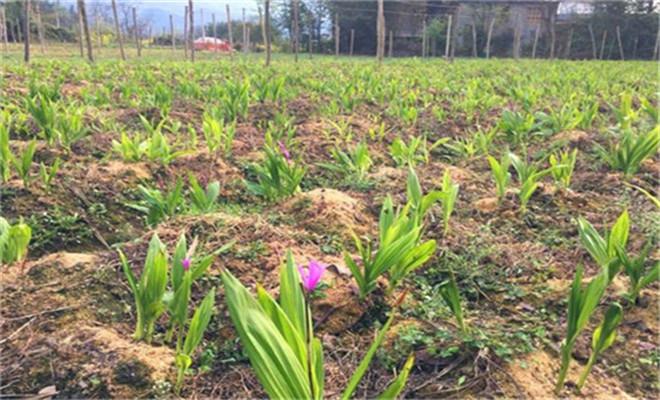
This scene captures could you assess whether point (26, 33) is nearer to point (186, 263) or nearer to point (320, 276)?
point (186, 263)

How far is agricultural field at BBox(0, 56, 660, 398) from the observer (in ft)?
5.06

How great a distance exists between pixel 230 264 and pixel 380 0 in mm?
15958

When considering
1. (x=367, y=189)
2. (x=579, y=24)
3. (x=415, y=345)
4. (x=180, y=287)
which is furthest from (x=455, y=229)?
(x=579, y=24)

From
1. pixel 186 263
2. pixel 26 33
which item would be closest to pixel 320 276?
pixel 186 263

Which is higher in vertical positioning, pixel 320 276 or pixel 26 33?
pixel 26 33

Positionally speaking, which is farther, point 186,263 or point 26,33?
point 26,33

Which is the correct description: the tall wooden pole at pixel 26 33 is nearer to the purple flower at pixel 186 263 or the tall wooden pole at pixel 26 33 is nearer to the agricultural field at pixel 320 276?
the agricultural field at pixel 320 276

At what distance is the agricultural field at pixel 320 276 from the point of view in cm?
154

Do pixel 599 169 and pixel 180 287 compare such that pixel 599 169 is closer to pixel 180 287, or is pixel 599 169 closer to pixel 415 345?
Answer: pixel 415 345

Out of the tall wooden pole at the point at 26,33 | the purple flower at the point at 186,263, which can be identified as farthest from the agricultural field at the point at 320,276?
the tall wooden pole at the point at 26,33

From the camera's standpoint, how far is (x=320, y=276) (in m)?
1.73

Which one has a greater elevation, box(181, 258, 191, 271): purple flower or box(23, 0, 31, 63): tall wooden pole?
box(23, 0, 31, 63): tall wooden pole

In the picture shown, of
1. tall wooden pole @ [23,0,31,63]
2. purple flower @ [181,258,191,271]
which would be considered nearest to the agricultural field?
purple flower @ [181,258,191,271]

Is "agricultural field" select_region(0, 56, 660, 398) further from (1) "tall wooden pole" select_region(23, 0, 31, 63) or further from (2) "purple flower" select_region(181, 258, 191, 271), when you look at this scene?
(1) "tall wooden pole" select_region(23, 0, 31, 63)
